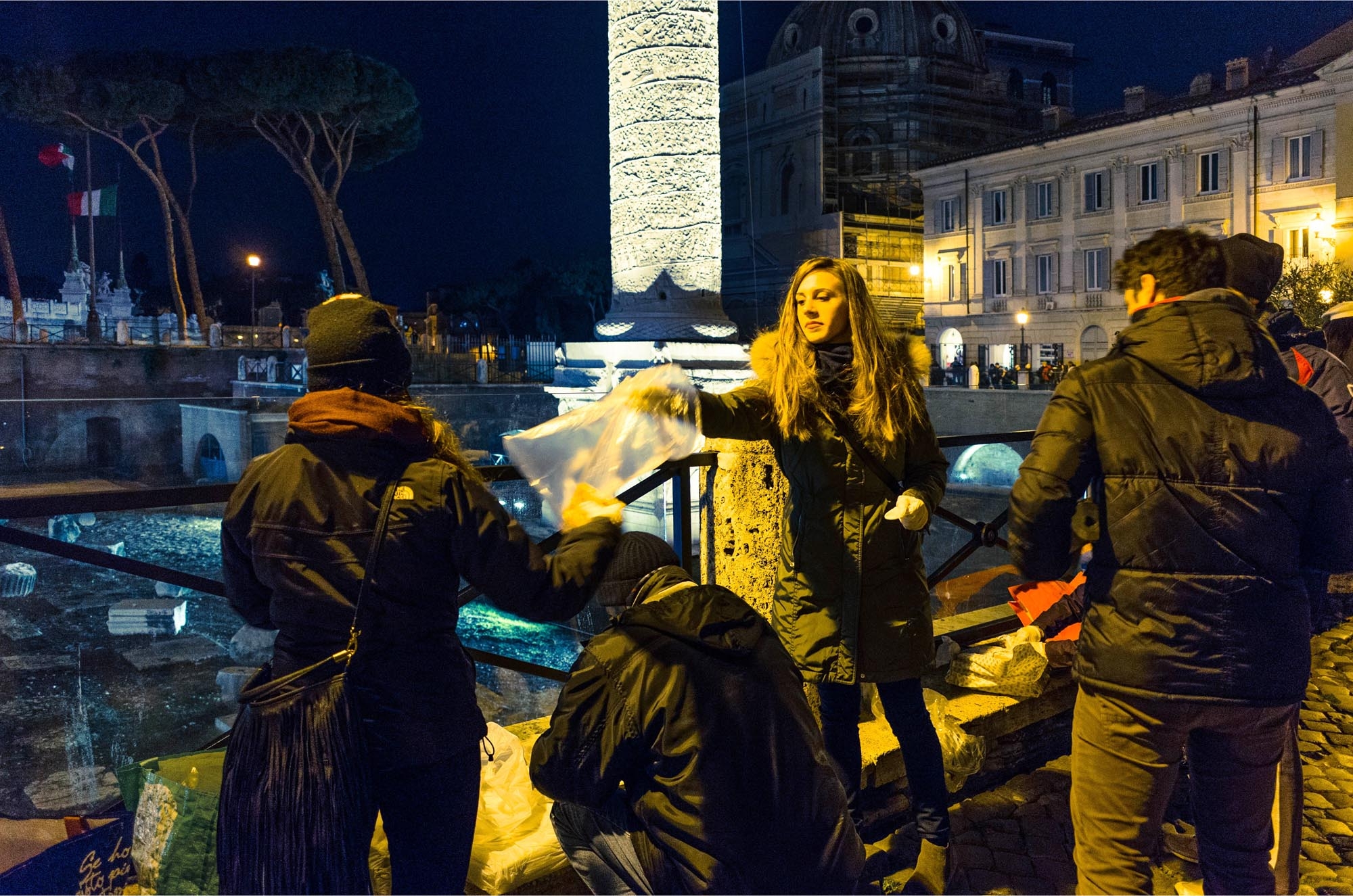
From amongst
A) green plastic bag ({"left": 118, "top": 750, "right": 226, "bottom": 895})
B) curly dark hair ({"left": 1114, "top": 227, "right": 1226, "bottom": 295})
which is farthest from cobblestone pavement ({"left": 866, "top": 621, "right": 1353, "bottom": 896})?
green plastic bag ({"left": 118, "top": 750, "right": 226, "bottom": 895})

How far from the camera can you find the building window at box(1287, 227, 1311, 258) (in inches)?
914

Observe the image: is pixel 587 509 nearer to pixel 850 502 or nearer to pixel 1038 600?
pixel 850 502

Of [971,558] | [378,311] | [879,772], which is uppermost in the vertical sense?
[378,311]

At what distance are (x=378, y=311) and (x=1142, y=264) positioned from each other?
1416mm

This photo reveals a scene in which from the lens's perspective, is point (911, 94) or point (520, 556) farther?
point (911, 94)

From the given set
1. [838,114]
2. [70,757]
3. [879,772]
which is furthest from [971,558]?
[838,114]

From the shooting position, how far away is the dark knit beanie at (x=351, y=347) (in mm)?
1520

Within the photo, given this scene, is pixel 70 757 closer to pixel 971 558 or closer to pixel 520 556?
pixel 520 556

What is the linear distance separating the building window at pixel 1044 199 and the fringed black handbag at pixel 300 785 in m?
30.4

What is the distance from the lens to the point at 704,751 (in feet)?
4.71

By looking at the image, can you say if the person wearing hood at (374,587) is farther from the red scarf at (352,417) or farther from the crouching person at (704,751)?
the crouching person at (704,751)

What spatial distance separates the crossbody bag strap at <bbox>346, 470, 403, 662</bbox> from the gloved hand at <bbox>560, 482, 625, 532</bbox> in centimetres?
33

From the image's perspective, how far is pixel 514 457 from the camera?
1795mm

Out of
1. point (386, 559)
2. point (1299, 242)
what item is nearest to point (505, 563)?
point (386, 559)
